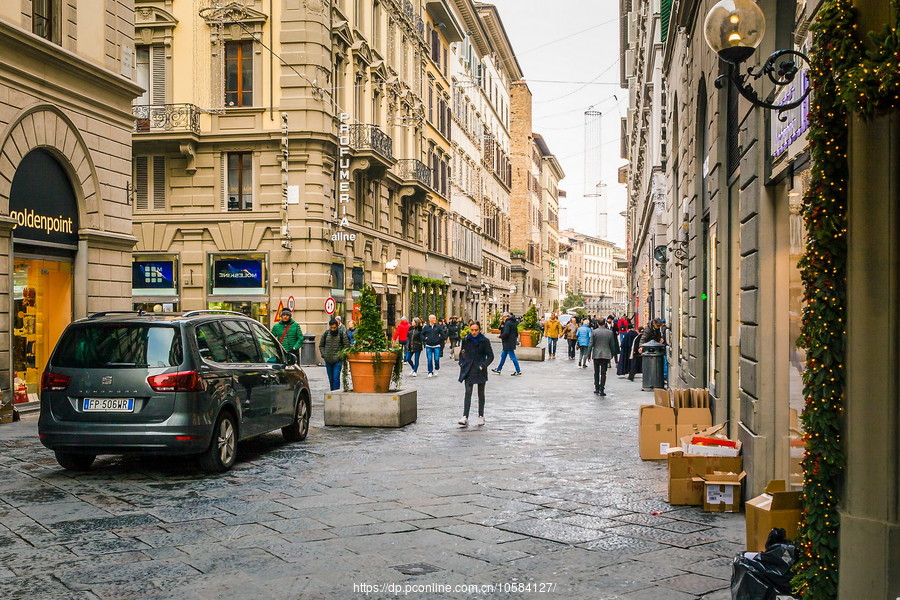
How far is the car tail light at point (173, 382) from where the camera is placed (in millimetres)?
8820

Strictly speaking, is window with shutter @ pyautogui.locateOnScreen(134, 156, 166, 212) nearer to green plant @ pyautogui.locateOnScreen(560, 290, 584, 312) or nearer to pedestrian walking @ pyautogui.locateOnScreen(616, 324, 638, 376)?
pedestrian walking @ pyautogui.locateOnScreen(616, 324, 638, 376)

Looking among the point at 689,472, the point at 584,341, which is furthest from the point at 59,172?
the point at 584,341

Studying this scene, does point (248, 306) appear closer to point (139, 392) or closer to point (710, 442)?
point (139, 392)

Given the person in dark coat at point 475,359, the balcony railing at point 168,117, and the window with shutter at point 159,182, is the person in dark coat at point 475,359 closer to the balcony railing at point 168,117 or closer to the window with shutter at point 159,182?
the balcony railing at point 168,117

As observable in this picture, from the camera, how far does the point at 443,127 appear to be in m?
49.9

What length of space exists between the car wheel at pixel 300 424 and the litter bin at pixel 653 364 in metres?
9.72

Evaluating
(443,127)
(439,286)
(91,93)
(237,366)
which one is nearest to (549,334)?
(439,286)

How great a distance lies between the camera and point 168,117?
29.5 metres

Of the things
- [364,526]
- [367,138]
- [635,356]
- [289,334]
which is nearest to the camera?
[364,526]

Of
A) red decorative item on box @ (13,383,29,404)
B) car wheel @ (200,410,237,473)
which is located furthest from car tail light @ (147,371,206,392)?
red decorative item on box @ (13,383,29,404)

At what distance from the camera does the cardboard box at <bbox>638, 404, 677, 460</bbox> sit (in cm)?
1003

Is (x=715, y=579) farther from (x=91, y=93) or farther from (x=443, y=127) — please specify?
(x=443, y=127)

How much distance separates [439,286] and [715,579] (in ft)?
143

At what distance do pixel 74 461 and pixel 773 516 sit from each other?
7.04 meters
